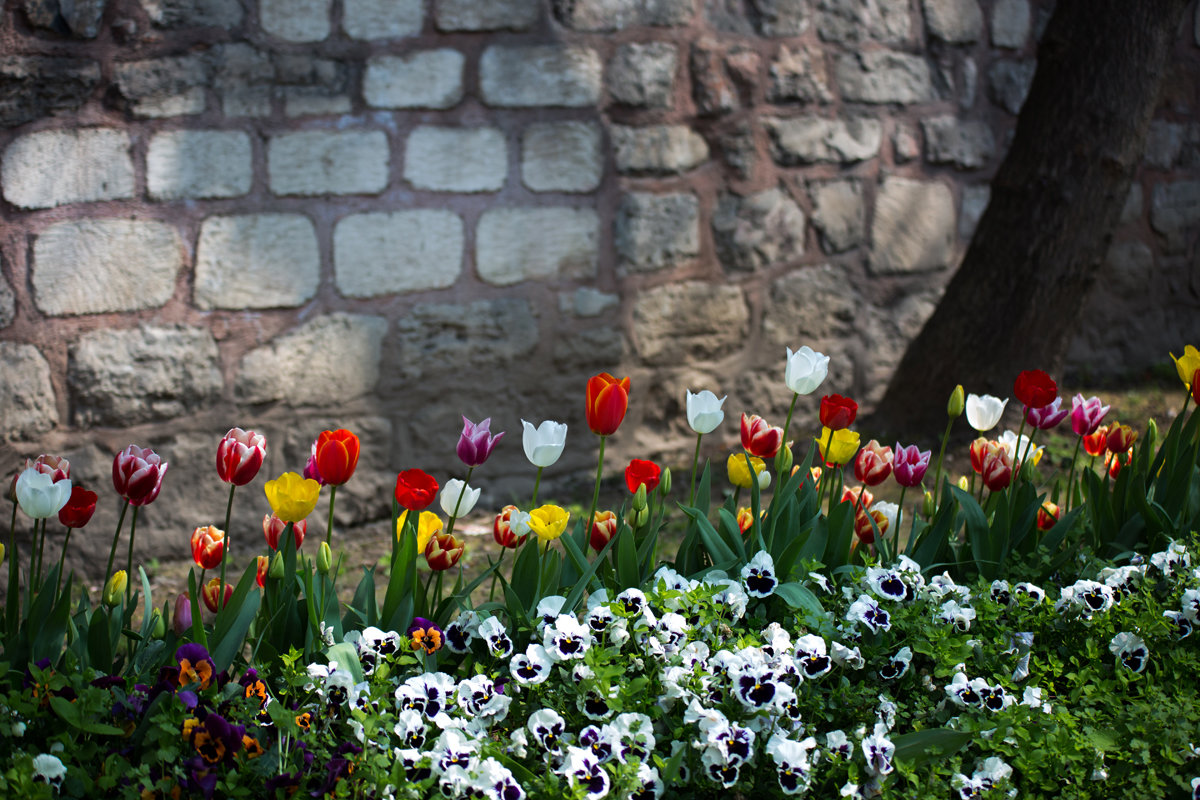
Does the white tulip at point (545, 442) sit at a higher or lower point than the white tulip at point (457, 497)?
higher

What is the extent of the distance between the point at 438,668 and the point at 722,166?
110 inches

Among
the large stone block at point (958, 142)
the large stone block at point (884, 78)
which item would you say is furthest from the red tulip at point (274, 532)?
the large stone block at point (958, 142)

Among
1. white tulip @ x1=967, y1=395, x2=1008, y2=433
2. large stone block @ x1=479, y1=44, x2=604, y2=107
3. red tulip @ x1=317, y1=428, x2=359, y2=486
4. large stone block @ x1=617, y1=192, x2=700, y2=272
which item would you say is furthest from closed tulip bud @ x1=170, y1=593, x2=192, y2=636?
A: large stone block @ x1=617, y1=192, x2=700, y2=272

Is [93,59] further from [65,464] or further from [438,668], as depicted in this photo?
[438,668]

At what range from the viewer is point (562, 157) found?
3.66 metres

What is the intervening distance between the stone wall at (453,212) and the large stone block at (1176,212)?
1138 mm

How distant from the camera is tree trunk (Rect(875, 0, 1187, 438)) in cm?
354

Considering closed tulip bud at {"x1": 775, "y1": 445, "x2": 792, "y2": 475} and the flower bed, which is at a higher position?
closed tulip bud at {"x1": 775, "y1": 445, "x2": 792, "y2": 475}

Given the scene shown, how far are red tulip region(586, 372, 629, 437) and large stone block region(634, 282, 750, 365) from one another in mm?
2229

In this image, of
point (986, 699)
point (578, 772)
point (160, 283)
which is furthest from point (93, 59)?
point (986, 699)

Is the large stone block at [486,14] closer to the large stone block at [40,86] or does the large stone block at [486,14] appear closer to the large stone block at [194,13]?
the large stone block at [194,13]

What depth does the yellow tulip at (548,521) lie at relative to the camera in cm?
160

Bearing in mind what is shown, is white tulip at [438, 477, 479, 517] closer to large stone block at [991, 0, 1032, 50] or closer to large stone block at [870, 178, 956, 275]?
large stone block at [870, 178, 956, 275]

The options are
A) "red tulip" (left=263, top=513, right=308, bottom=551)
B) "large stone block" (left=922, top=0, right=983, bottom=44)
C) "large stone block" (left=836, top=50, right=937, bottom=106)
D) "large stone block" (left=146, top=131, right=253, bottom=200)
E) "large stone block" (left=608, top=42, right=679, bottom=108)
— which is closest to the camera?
"red tulip" (left=263, top=513, right=308, bottom=551)
